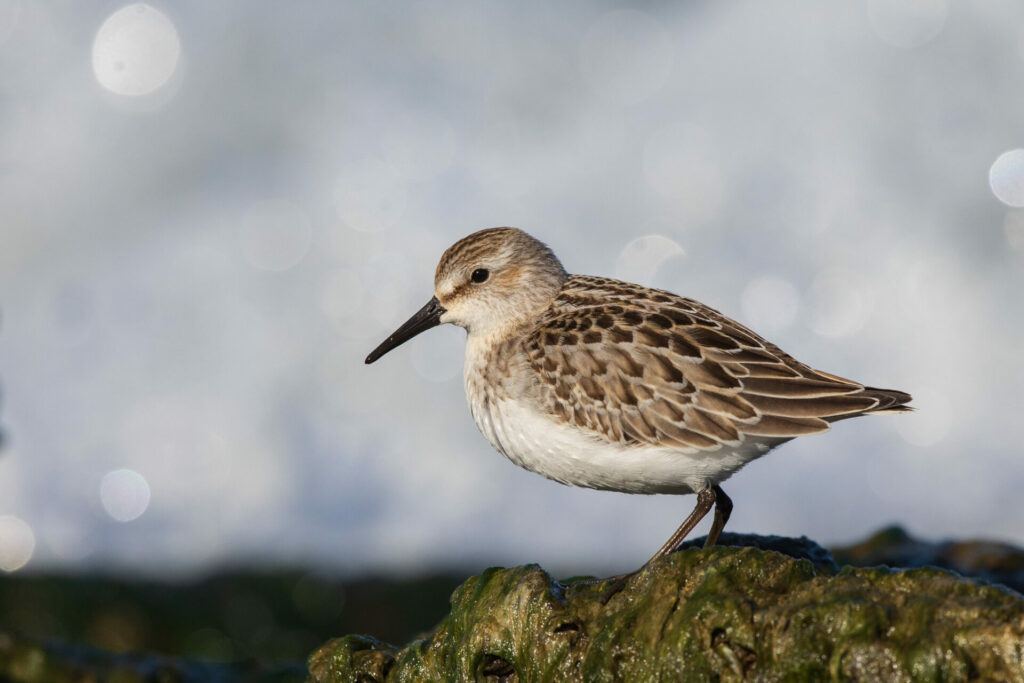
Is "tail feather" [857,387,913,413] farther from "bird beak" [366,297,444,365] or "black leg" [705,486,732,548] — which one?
"bird beak" [366,297,444,365]

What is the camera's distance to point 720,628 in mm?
4508

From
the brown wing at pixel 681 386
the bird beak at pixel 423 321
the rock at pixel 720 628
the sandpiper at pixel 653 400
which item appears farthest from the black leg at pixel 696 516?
the bird beak at pixel 423 321

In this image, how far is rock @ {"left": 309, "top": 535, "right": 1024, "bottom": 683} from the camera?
4.02m

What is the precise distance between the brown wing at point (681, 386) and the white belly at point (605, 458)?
3.3 inches

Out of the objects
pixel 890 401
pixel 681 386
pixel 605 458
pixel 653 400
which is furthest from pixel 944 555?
pixel 605 458

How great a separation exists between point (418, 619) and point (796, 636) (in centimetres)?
759

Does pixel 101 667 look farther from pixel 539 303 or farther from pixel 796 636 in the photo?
pixel 796 636

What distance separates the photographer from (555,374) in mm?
6270

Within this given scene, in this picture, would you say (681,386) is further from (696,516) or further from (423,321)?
(423,321)

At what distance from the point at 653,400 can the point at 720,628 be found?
1.87 m

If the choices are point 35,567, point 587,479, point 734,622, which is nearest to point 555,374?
A: point 587,479

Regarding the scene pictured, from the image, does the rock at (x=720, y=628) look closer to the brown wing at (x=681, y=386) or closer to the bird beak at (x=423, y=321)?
the brown wing at (x=681, y=386)

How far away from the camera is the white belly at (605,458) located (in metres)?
6.12

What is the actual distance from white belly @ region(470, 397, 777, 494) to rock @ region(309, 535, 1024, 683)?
36.8 inches
